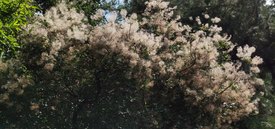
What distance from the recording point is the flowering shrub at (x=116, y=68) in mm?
11016

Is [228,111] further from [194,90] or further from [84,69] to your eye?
[84,69]

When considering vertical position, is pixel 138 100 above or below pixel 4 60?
below

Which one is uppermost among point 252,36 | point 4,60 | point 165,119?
point 252,36

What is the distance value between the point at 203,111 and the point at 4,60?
4.94 metres

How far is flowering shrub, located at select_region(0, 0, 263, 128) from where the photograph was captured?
1102 cm

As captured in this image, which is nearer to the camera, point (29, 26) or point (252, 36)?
point (29, 26)

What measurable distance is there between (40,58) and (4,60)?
4.12 ft

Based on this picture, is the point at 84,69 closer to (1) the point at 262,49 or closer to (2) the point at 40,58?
(2) the point at 40,58

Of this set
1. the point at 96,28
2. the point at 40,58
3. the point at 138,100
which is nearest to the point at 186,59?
the point at 138,100

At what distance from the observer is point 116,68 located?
436 inches

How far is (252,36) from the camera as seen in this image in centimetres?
2275

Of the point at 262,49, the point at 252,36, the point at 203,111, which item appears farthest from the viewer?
the point at 262,49

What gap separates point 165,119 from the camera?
12000 millimetres

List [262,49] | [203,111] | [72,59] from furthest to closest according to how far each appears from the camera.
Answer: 1. [262,49]
2. [203,111]
3. [72,59]
